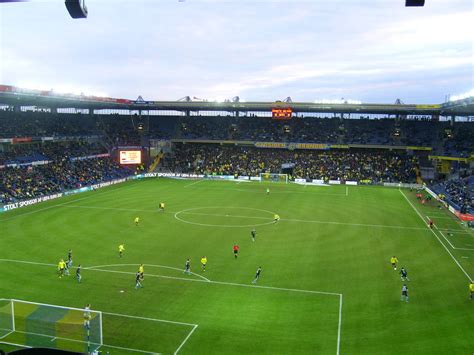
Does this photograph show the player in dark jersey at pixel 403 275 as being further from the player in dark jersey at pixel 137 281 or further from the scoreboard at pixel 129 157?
the scoreboard at pixel 129 157

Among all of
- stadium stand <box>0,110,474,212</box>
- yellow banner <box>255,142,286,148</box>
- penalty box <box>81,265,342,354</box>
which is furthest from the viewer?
yellow banner <box>255,142,286,148</box>

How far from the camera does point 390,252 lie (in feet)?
120

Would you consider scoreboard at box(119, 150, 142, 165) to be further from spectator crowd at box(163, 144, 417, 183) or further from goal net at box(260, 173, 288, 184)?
goal net at box(260, 173, 288, 184)

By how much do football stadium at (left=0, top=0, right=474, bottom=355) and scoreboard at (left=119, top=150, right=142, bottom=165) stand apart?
204mm

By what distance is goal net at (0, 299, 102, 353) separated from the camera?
20.7m

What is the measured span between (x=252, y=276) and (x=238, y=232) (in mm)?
12562

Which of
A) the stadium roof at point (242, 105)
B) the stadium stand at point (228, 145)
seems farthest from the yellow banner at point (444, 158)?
the stadium roof at point (242, 105)

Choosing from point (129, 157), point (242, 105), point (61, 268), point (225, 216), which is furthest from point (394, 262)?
point (242, 105)

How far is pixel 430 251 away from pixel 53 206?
43410mm

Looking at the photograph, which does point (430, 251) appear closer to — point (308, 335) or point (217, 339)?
point (308, 335)

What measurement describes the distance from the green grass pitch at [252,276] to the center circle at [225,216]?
8.7 inches

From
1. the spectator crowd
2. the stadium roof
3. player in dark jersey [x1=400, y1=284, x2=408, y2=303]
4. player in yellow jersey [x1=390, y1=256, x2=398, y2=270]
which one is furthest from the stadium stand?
player in dark jersey [x1=400, y1=284, x2=408, y2=303]

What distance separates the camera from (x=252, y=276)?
30.4m

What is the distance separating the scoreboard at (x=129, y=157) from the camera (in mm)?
83562
